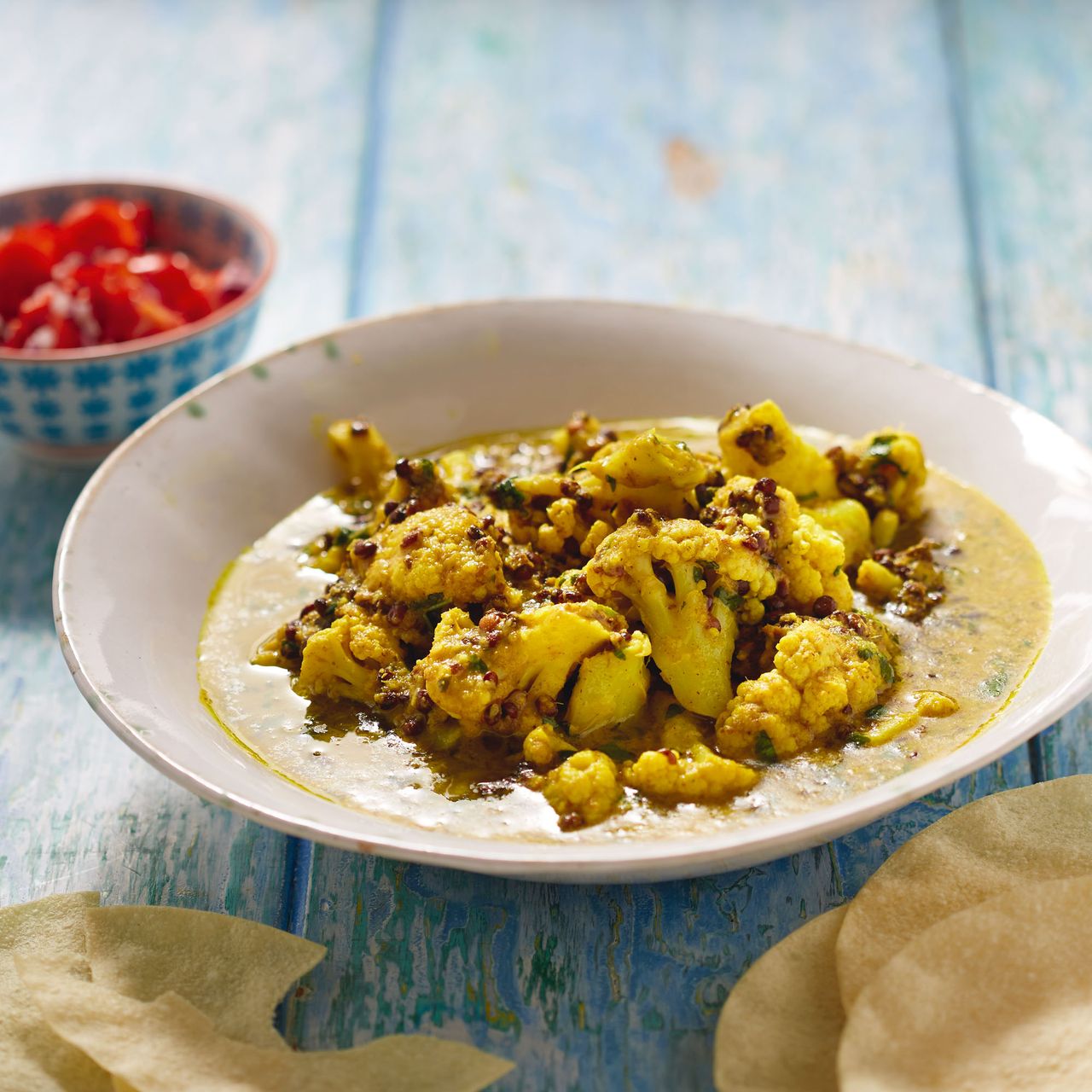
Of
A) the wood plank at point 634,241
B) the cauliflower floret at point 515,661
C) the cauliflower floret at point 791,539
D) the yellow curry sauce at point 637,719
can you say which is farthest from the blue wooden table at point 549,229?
the cauliflower floret at point 791,539

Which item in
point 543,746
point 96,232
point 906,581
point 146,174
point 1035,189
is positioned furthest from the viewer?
point 146,174

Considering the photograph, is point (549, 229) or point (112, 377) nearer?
point (112, 377)

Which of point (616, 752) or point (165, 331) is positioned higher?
point (616, 752)

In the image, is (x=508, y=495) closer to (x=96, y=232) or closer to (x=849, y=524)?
(x=849, y=524)

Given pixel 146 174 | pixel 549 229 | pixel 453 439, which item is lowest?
pixel 146 174

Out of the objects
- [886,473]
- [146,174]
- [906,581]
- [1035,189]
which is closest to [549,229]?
[146,174]

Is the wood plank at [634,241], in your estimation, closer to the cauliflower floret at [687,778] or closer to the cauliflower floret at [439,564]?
the cauliflower floret at [687,778]

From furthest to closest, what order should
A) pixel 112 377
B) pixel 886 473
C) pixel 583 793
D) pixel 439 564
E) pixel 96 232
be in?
pixel 96 232, pixel 112 377, pixel 886 473, pixel 439 564, pixel 583 793

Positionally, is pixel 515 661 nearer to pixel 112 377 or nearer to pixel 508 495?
pixel 508 495

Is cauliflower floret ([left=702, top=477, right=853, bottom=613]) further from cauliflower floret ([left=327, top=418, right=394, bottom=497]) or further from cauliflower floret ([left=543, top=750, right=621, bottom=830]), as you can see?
cauliflower floret ([left=327, top=418, right=394, bottom=497])
